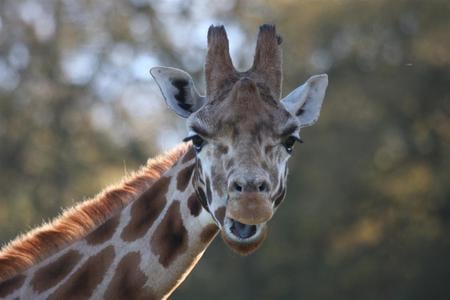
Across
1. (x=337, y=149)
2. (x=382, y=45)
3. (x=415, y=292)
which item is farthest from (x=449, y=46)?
(x=415, y=292)

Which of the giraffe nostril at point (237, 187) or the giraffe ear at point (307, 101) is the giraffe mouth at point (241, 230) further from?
the giraffe ear at point (307, 101)

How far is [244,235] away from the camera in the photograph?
343 inches

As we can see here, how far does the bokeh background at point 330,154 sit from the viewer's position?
41594 mm

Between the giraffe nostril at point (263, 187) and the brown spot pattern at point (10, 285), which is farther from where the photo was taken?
the brown spot pattern at point (10, 285)

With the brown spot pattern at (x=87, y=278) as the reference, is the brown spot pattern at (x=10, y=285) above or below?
above

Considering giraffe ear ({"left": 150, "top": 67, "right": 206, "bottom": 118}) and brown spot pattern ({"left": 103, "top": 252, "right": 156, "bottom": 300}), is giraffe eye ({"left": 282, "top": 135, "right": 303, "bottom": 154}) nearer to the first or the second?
giraffe ear ({"left": 150, "top": 67, "right": 206, "bottom": 118})

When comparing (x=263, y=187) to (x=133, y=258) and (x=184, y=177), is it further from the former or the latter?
(x=133, y=258)

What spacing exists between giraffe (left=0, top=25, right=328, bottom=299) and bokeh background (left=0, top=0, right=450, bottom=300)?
29881mm

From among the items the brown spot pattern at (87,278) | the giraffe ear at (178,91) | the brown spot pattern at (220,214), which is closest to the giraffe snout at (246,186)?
the brown spot pattern at (220,214)

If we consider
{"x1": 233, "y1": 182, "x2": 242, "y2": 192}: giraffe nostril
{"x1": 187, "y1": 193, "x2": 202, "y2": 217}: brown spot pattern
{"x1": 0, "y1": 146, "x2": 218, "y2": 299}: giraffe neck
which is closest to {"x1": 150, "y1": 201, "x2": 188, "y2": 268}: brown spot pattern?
{"x1": 0, "y1": 146, "x2": 218, "y2": 299}: giraffe neck

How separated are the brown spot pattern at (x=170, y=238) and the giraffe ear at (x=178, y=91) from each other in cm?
89

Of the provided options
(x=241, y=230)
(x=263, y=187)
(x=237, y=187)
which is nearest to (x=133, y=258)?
(x=241, y=230)

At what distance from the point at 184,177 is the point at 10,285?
179 cm

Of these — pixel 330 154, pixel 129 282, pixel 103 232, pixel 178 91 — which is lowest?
pixel 330 154
